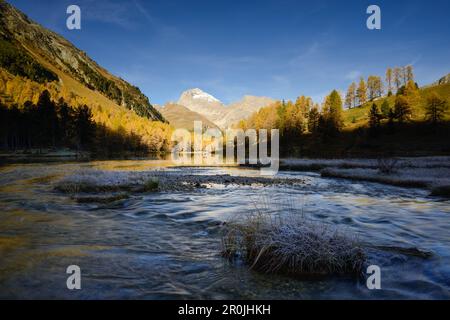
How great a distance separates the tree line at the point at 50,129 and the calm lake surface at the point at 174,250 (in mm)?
87118

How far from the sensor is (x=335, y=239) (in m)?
7.69

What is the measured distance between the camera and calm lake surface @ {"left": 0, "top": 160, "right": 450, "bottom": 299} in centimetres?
627

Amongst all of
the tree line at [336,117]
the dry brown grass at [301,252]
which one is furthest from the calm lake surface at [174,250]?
the tree line at [336,117]

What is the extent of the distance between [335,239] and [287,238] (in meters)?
1.23

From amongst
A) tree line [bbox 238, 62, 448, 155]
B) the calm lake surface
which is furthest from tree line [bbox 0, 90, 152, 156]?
A: the calm lake surface

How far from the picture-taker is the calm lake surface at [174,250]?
6273 mm

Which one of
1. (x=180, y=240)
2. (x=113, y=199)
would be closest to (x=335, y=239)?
(x=180, y=240)

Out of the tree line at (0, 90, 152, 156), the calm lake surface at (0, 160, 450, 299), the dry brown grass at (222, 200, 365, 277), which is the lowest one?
the calm lake surface at (0, 160, 450, 299)

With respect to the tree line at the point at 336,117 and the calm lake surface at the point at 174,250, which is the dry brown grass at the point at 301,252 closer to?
the calm lake surface at the point at 174,250

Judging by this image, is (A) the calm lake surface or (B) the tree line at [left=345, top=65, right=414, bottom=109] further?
(B) the tree line at [left=345, top=65, right=414, bottom=109]

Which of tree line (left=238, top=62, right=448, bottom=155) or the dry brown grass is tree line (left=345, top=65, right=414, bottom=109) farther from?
the dry brown grass

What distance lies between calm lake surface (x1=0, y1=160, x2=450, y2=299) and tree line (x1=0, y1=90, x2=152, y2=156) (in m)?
87.1

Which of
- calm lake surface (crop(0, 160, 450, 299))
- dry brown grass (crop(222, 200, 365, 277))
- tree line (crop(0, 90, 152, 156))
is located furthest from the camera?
tree line (crop(0, 90, 152, 156))

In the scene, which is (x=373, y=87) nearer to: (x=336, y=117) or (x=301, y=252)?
(x=336, y=117)
